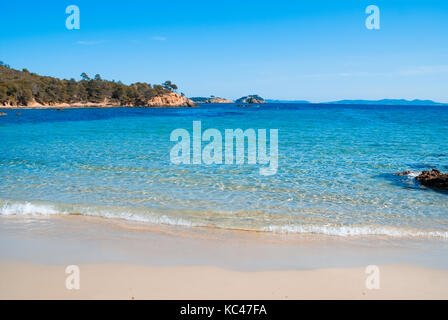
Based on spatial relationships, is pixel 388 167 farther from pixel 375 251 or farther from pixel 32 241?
pixel 32 241

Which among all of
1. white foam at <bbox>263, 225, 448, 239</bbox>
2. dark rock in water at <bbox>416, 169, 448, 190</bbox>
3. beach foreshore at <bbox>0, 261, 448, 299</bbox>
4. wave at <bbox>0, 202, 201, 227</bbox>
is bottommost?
beach foreshore at <bbox>0, 261, 448, 299</bbox>

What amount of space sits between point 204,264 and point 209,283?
2.02ft

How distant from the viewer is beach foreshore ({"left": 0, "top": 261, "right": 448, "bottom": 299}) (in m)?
4.67

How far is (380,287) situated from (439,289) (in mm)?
867

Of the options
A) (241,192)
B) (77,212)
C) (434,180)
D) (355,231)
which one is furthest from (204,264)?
(434,180)

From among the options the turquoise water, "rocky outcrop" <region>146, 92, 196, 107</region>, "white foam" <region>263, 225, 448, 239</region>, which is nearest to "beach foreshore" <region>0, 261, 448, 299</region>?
"white foam" <region>263, 225, 448, 239</region>

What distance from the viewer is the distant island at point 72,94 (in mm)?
117625

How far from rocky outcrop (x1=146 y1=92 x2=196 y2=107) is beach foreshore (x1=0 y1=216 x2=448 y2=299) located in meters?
144

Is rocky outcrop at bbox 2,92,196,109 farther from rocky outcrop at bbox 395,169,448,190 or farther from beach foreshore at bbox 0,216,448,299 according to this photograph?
rocky outcrop at bbox 395,169,448,190

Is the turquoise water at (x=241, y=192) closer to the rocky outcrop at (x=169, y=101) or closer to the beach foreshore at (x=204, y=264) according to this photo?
the beach foreshore at (x=204, y=264)

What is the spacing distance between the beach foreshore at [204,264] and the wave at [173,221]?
0.95 ft

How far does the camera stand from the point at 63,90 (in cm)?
13975

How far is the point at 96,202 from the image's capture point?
908cm
